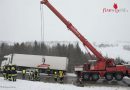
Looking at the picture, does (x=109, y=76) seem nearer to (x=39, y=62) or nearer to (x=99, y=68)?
(x=99, y=68)

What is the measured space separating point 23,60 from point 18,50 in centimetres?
5266

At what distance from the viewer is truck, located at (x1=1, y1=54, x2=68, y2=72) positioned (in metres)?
48.2

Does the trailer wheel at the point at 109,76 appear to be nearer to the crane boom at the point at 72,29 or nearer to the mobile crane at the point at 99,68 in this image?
the mobile crane at the point at 99,68

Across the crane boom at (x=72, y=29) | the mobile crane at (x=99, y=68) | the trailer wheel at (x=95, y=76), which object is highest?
the crane boom at (x=72, y=29)

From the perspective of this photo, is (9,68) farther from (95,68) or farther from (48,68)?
(48,68)

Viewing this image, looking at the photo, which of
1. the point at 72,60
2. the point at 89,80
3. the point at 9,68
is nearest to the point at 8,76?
the point at 9,68

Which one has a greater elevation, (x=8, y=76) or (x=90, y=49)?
(x=90, y=49)

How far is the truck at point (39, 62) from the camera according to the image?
48.2 metres

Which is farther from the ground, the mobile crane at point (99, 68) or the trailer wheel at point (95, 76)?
the mobile crane at point (99, 68)

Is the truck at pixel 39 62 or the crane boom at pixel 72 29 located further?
the truck at pixel 39 62

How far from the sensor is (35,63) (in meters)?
49.5

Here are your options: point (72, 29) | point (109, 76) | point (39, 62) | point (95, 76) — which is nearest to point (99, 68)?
point (95, 76)

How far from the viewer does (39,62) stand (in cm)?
4956

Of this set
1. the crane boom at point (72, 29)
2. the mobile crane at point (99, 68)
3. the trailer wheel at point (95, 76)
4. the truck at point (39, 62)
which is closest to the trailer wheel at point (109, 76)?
the mobile crane at point (99, 68)
